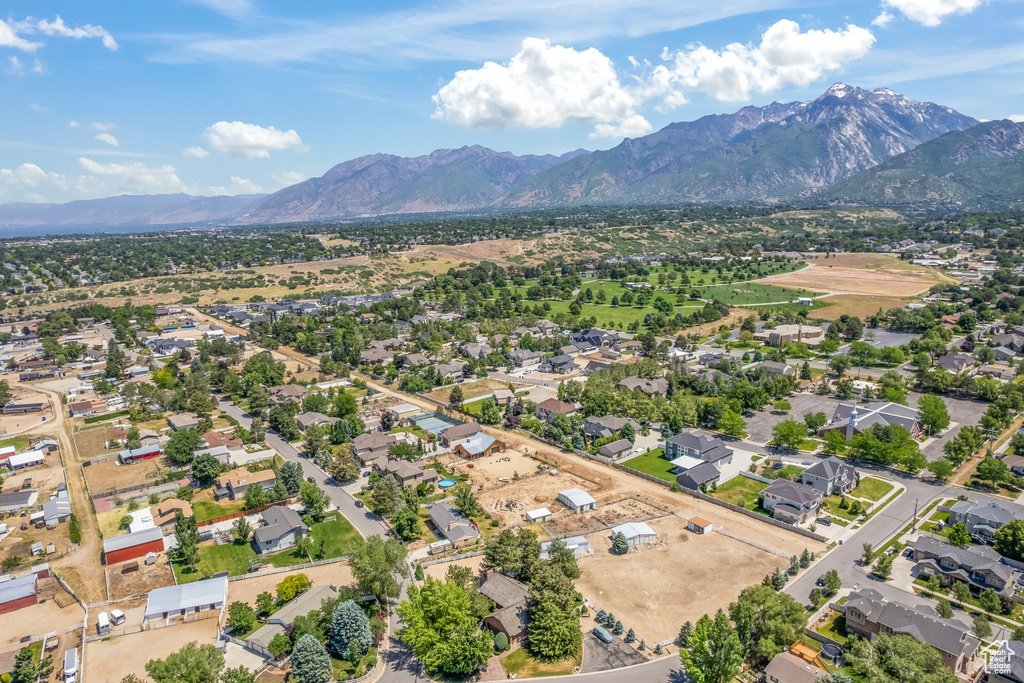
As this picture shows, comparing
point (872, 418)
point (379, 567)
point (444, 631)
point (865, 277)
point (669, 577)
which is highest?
point (865, 277)

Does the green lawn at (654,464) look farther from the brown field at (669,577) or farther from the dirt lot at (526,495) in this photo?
the brown field at (669,577)

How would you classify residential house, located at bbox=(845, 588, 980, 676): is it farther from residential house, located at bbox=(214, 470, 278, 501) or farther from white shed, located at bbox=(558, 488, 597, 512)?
residential house, located at bbox=(214, 470, 278, 501)

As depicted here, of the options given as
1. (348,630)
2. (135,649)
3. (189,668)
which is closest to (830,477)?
(348,630)

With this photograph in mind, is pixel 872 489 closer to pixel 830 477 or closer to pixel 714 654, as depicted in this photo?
pixel 830 477

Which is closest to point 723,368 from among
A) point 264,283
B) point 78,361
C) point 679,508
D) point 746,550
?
point 679,508

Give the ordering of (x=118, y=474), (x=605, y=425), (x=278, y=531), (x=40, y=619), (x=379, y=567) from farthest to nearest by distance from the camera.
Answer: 1. (x=605, y=425)
2. (x=118, y=474)
3. (x=278, y=531)
4. (x=40, y=619)
5. (x=379, y=567)

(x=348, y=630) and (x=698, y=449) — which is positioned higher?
(x=348, y=630)
